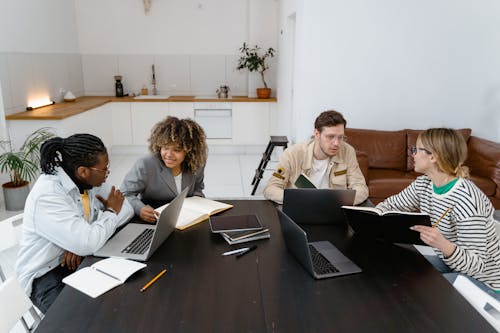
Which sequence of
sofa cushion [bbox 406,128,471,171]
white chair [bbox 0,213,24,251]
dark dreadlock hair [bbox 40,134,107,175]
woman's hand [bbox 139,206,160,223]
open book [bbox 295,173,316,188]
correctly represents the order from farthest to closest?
sofa cushion [bbox 406,128,471,171], open book [bbox 295,173,316,188], woman's hand [bbox 139,206,160,223], white chair [bbox 0,213,24,251], dark dreadlock hair [bbox 40,134,107,175]

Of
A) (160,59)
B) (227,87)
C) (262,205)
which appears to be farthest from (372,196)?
(160,59)

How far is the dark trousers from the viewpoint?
180cm

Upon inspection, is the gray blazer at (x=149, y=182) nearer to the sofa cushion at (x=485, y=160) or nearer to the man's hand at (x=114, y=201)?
the man's hand at (x=114, y=201)

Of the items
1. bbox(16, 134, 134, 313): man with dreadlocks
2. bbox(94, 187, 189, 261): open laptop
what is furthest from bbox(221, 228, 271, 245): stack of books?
bbox(16, 134, 134, 313): man with dreadlocks

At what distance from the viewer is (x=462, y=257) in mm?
1771

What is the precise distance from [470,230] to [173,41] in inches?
238

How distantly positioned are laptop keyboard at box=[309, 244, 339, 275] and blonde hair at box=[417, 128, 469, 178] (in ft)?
2.38

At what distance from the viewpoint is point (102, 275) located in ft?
5.11

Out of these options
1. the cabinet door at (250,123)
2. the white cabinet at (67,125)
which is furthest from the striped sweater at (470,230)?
the cabinet door at (250,123)

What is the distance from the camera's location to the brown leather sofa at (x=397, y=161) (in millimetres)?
3885

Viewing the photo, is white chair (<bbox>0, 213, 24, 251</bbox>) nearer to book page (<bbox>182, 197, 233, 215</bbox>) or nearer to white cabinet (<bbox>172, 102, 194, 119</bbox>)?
book page (<bbox>182, 197, 233, 215</bbox>)

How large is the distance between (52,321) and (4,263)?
2221 mm

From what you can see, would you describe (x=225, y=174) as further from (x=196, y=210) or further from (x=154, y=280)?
(x=154, y=280)

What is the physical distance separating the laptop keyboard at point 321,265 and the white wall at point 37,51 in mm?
4297
